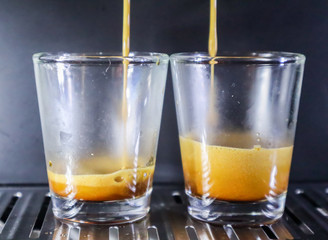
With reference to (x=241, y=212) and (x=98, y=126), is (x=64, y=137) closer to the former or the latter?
(x=98, y=126)

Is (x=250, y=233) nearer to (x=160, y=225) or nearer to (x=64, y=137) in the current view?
(x=160, y=225)

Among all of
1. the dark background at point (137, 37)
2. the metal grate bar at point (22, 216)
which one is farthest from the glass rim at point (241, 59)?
the metal grate bar at point (22, 216)

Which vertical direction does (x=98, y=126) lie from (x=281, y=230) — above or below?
above

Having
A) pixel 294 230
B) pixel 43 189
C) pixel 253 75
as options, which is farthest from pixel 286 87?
pixel 43 189

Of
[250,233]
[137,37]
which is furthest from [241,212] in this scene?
[137,37]

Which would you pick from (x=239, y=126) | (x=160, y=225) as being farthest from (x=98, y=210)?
(x=239, y=126)

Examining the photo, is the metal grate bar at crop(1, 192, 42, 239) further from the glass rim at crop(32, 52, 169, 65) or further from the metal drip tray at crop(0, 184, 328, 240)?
the glass rim at crop(32, 52, 169, 65)

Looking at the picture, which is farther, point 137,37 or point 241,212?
point 137,37
